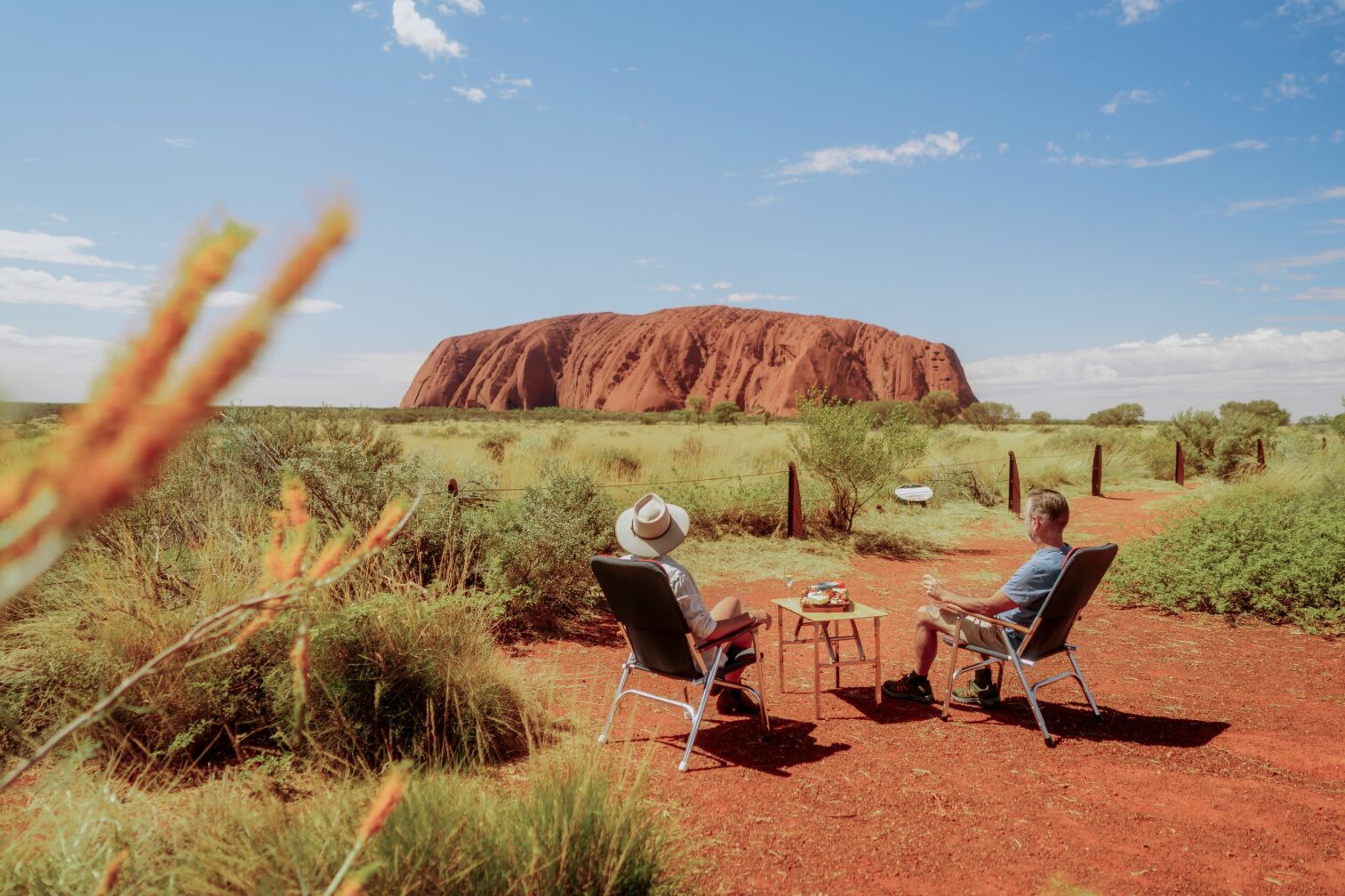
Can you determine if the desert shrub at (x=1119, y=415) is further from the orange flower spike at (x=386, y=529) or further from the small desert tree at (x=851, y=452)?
the orange flower spike at (x=386, y=529)

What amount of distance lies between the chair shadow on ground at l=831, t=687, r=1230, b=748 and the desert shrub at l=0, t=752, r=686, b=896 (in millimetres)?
2470

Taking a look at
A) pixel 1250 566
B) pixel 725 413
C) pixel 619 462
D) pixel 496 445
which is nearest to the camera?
pixel 1250 566

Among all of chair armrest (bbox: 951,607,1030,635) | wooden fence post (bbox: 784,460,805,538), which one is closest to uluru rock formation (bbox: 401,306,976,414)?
wooden fence post (bbox: 784,460,805,538)

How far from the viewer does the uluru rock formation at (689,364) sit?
84.9 m

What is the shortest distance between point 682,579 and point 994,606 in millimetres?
1893

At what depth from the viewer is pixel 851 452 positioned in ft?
35.6

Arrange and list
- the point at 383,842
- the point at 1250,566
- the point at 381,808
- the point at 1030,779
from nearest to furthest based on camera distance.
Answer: the point at 381,808
the point at 383,842
the point at 1030,779
the point at 1250,566

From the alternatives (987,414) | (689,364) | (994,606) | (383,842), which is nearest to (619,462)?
(994,606)

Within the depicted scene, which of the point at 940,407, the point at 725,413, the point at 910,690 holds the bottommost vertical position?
the point at 910,690

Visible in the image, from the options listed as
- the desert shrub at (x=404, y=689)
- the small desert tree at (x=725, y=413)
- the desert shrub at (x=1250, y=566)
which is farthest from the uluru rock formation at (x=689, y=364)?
the desert shrub at (x=404, y=689)

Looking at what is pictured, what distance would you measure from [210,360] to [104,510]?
0.41 ft

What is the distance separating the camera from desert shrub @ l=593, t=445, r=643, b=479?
41.2 ft

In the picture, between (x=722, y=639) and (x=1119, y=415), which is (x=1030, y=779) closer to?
(x=722, y=639)

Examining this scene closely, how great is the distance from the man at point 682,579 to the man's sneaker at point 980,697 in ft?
4.17
